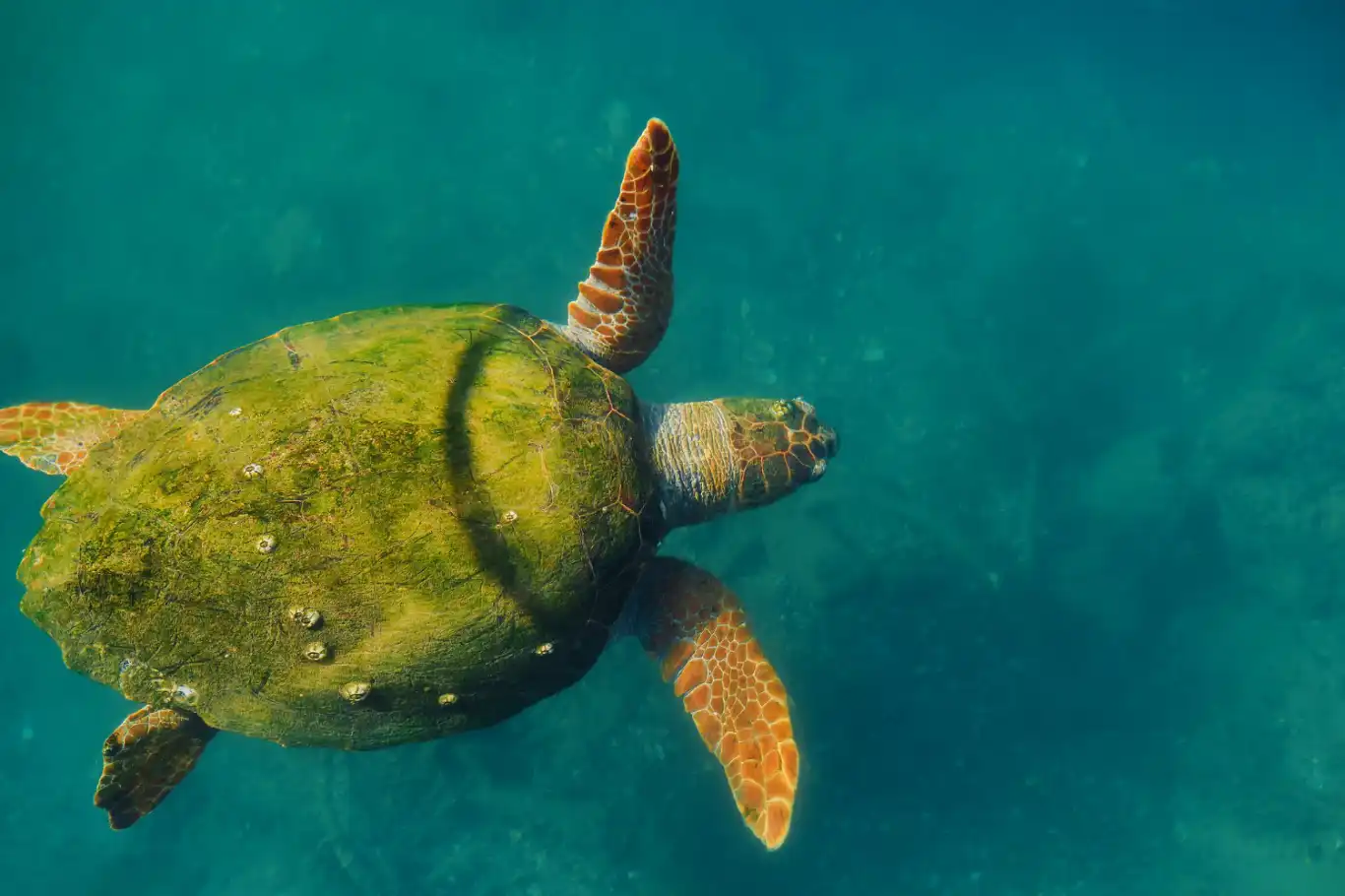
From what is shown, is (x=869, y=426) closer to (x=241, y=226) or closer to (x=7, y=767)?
(x=241, y=226)

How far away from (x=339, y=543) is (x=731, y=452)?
9.29 feet

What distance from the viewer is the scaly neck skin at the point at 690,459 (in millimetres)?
5301

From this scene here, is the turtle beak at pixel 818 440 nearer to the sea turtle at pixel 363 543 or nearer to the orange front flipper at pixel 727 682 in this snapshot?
the orange front flipper at pixel 727 682

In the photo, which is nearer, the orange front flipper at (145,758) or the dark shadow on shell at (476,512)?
the dark shadow on shell at (476,512)

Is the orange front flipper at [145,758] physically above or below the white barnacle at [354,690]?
below

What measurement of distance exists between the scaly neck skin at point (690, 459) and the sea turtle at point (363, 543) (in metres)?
0.36

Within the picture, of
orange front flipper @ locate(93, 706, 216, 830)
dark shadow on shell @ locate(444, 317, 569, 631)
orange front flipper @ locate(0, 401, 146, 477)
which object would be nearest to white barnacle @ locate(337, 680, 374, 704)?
dark shadow on shell @ locate(444, 317, 569, 631)

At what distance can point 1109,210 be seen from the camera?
9.06 m

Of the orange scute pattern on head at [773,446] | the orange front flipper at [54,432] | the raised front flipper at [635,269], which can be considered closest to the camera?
the orange front flipper at [54,432]

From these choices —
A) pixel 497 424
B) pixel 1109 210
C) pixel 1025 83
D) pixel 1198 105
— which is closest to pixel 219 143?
pixel 497 424

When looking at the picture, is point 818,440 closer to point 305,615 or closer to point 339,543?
point 339,543

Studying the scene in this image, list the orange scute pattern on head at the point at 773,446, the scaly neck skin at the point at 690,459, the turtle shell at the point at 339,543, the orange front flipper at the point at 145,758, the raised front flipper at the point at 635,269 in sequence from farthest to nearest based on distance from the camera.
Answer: the orange scute pattern on head at the point at 773,446 < the scaly neck skin at the point at 690,459 < the raised front flipper at the point at 635,269 < the orange front flipper at the point at 145,758 < the turtle shell at the point at 339,543

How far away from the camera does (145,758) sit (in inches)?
178

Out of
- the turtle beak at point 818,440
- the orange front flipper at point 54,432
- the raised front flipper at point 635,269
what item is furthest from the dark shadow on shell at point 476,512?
the turtle beak at point 818,440
